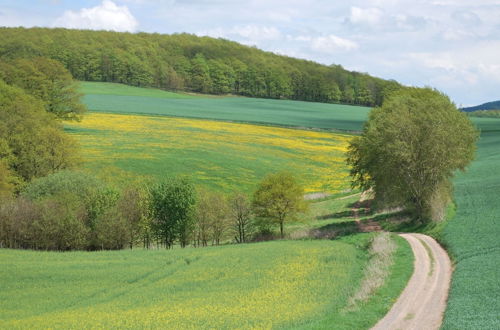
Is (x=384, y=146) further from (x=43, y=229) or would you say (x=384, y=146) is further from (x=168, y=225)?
(x=43, y=229)

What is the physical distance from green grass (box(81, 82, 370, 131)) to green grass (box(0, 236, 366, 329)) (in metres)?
80.8

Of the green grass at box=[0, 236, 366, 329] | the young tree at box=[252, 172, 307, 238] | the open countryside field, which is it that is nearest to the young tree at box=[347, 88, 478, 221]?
the young tree at box=[252, 172, 307, 238]

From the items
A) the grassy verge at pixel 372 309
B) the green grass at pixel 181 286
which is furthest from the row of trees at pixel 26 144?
the grassy verge at pixel 372 309

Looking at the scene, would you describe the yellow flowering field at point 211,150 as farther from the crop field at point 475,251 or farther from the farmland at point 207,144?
the crop field at point 475,251

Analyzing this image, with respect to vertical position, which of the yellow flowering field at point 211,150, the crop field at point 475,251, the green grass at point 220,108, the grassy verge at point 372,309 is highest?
the green grass at point 220,108

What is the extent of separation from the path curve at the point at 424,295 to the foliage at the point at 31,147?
47996 millimetres

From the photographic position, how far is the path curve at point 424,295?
2558cm

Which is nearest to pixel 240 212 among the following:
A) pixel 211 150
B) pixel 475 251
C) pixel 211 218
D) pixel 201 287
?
pixel 211 218

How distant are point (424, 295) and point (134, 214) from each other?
116 ft

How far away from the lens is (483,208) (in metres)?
51.0

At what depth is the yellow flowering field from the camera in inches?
3000

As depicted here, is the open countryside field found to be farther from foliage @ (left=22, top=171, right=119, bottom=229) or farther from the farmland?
the farmland

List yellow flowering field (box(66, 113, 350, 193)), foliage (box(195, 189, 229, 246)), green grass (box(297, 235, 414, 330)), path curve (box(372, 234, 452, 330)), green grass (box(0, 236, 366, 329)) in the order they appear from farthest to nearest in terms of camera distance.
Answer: yellow flowering field (box(66, 113, 350, 193)), foliage (box(195, 189, 229, 246)), green grass (box(0, 236, 366, 329)), path curve (box(372, 234, 452, 330)), green grass (box(297, 235, 414, 330))

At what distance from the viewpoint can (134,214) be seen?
56938 millimetres
